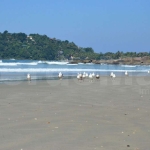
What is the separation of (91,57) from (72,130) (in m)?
145

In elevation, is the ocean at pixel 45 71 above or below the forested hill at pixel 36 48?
below

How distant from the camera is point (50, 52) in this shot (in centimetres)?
15050

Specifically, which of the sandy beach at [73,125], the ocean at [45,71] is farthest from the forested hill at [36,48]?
the sandy beach at [73,125]

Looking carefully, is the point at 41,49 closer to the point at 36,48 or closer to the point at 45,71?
the point at 36,48

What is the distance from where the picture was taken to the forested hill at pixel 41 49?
136500mm

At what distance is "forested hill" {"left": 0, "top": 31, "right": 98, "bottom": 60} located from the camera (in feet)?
446

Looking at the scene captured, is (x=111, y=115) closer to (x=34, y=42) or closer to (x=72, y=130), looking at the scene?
(x=72, y=130)

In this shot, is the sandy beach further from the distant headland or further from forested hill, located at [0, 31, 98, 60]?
forested hill, located at [0, 31, 98, 60]

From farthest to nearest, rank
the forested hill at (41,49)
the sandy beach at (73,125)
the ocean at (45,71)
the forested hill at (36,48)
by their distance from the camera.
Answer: the forested hill at (41,49) < the forested hill at (36,48) < the ocean at (45,71) < the sandy beach at (73,125)

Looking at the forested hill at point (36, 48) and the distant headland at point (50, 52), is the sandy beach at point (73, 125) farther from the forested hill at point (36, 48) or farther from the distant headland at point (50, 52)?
the forested hill at point (36, 48)

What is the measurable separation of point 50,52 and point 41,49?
142 inches

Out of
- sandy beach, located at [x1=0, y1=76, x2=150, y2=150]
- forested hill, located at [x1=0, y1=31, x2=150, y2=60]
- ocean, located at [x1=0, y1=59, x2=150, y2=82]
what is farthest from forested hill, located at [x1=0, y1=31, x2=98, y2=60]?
sandy beach, located at [x1=0, y1=76, x2=150, y2=150]

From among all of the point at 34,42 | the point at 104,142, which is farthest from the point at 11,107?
the point at 34,42

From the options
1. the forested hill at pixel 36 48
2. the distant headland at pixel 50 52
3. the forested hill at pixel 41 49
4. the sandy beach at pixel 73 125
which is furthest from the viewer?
the forested hill at pixel 41 49
